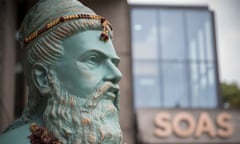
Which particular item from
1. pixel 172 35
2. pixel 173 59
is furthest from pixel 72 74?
pixel 172 35

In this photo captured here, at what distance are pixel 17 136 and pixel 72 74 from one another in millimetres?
315

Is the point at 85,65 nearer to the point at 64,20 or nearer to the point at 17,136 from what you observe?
the point at 64,20

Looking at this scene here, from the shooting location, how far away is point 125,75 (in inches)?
171

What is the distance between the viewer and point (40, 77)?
1926mm

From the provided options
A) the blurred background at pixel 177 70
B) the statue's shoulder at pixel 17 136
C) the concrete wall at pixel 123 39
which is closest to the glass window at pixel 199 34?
the blurred background at pixel 177 70

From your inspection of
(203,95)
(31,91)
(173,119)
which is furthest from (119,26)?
(203,95)

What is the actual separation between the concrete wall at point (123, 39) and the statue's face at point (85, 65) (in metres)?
0.93

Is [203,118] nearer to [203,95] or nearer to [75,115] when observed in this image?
[203,95]

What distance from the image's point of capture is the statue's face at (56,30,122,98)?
1.87 metres

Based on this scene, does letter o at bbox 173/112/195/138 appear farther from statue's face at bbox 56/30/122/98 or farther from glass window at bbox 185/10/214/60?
statue's face at bbox 56/30/122/98

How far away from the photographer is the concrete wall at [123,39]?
3080 mm

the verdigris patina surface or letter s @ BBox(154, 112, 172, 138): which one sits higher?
the verdigris patina surface

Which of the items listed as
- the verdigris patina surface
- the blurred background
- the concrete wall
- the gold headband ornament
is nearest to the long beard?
the verdigris patina surface

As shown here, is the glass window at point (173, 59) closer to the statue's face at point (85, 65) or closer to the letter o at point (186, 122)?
the letter o at point (186, 122)
